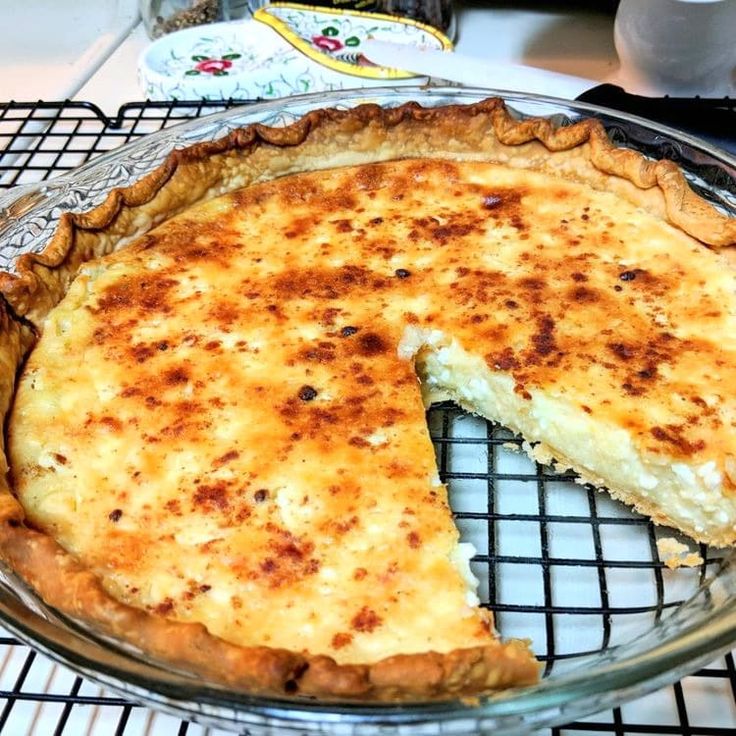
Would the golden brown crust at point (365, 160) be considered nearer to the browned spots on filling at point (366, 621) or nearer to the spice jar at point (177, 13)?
the browned spots on filling at point (366, 621)

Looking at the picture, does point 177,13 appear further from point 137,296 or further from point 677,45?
point 137,296

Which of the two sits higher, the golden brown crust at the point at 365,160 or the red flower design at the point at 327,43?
the golden brown crust at the point at 365,160

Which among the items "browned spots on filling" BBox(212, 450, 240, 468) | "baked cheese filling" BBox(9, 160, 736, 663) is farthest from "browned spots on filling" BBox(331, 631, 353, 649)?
"browned spots on filling" BBox(212, 450, 240, 468)

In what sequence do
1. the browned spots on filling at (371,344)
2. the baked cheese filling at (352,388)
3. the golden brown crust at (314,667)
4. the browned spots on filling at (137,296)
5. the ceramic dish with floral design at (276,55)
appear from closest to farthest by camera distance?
the golden brown crust at (314,667), the baked cheese filling at (352,388), the browned spots on filling at (371,344), the browned spots on filling at (137,296), the ceramic dish with floral design at (276,55)

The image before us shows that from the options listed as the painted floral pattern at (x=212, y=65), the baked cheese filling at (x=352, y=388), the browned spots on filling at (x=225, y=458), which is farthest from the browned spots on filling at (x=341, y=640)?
the painted floral pattern at (x=212, y=65)

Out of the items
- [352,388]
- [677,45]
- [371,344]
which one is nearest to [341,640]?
[352,388]

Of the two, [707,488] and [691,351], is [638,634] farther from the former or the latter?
[691,351]
